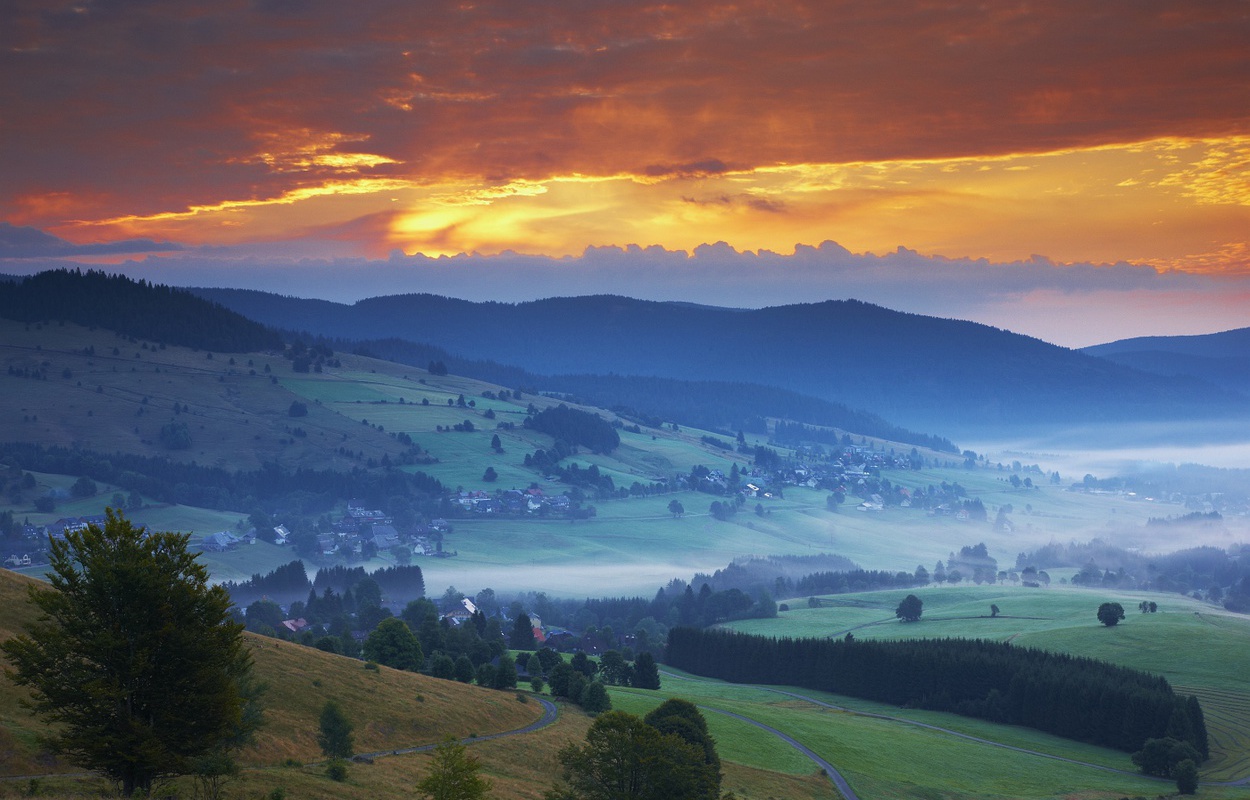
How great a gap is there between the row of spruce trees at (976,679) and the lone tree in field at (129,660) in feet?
346

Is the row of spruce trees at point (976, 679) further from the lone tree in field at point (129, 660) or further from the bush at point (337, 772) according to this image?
the lone tree in field at point (129, 660)

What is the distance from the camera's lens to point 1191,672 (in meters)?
138

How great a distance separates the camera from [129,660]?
110ft

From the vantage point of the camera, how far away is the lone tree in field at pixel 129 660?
109 feet

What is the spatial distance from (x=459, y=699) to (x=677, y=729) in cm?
1634

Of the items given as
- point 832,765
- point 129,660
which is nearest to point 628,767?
point 129,660

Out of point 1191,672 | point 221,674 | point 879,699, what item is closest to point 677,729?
point 221,674

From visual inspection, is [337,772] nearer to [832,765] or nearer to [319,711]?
[319,711]

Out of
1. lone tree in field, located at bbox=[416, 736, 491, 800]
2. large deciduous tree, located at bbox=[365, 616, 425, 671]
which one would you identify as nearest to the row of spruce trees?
large deciduous tree, located at bbox=[365, 616, 425, 671]

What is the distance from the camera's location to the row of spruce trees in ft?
377

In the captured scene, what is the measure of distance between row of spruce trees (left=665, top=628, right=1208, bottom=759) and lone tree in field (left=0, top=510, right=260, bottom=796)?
10550cm

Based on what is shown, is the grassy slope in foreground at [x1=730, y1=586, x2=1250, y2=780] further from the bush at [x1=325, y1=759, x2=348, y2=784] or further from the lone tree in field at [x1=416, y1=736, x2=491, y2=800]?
the bush at [x1=325, y1=759, x2=348, y2=784]

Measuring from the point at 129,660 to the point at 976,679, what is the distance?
12297 centimetres

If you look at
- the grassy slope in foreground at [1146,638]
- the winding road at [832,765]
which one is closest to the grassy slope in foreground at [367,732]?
the winding road at [832,765]
